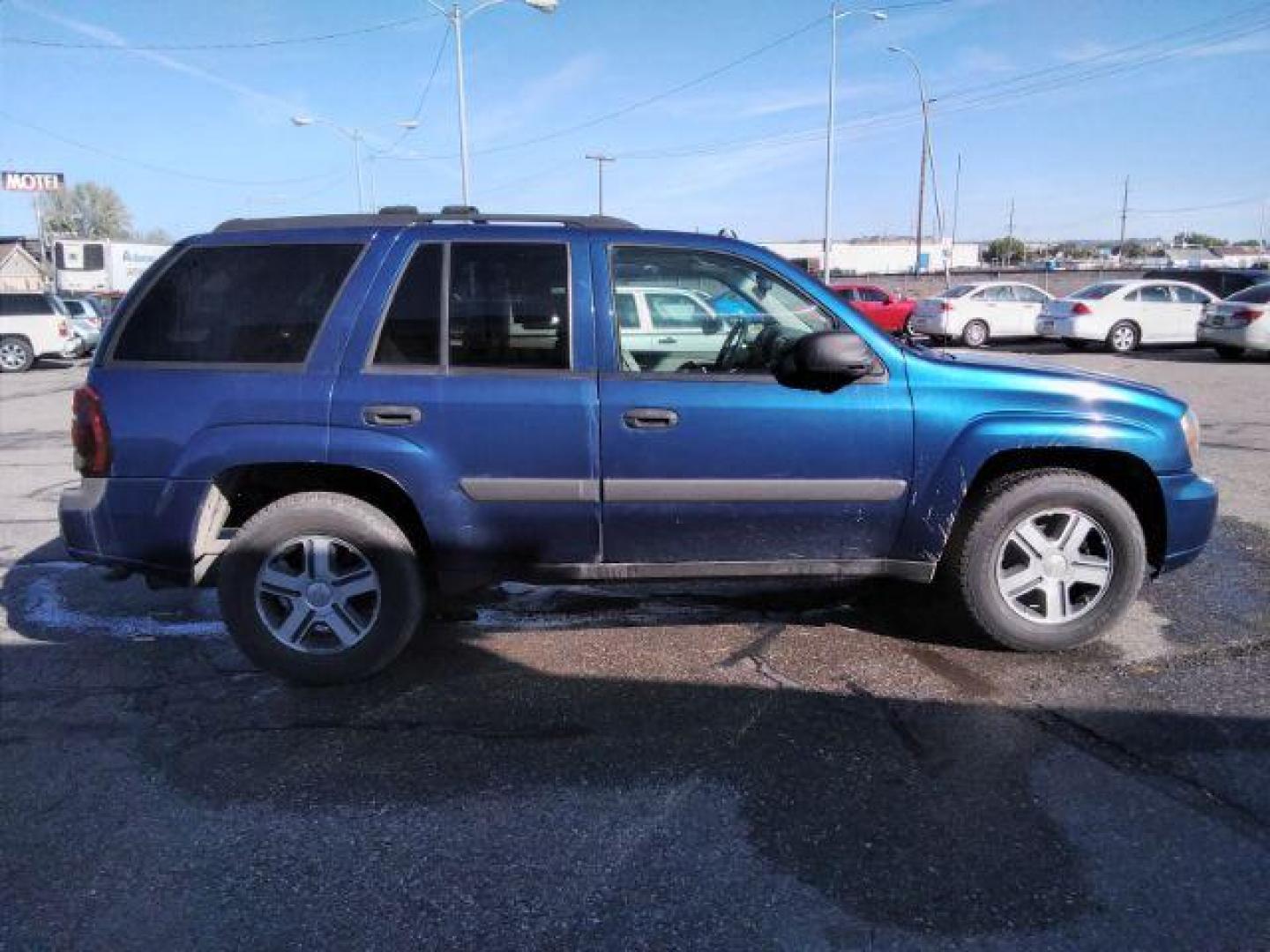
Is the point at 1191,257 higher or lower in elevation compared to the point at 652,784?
higher

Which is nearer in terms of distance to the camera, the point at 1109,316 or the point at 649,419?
the point at 649,419

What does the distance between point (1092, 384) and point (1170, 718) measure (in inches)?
55.0

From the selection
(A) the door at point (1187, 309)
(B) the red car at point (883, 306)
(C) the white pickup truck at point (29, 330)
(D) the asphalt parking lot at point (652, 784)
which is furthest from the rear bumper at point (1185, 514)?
(C) the white pickup truck at point (29, 330)

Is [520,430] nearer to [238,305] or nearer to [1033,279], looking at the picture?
[238,305]

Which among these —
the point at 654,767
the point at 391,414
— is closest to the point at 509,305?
the point at 391,414

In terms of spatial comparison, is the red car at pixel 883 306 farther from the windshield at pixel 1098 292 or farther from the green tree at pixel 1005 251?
the green tree at pixel 1005 251

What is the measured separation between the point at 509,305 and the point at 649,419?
739mm

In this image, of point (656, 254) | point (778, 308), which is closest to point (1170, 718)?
point (778, 308)

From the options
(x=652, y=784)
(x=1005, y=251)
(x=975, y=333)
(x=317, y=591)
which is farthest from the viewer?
(x=1005, y=251)

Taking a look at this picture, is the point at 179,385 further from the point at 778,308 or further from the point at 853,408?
the point at 853,408

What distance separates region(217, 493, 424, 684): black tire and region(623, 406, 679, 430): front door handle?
105cm

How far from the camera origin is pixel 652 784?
3066 mm

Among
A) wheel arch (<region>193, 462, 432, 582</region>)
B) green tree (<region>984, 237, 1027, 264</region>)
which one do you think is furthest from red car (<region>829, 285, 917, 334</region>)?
green tree (<region>984, 237, 1027, 264</region>)

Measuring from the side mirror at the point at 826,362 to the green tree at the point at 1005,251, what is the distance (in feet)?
335
